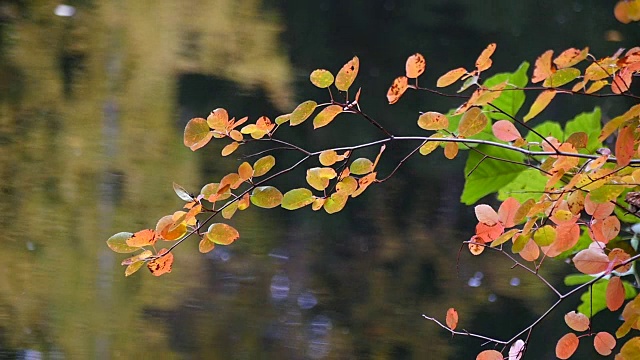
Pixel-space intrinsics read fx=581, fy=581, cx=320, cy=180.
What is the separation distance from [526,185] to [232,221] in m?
0.71

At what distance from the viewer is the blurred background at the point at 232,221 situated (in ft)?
3.87

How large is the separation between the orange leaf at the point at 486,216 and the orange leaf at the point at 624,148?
13cm

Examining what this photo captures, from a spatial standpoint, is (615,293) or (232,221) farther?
(232,221)

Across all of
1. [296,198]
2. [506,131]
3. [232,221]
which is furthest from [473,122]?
[232,221]

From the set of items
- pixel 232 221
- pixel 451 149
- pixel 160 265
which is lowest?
pixel 232 221

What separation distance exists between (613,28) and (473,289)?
79 cm

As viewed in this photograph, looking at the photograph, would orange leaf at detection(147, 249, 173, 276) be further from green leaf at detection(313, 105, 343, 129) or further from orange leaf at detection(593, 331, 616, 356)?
orange leaf at detection(593, 331, 616, 356)

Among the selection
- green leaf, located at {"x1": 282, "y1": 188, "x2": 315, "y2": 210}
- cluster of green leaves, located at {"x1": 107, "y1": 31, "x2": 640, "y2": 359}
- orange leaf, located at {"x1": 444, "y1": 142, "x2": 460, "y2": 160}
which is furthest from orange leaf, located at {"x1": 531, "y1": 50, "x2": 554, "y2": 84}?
green leaf, located at {"x1": 282, "y1": 188, "x2": 315, "y2": 210}

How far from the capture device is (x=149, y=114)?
130 cm

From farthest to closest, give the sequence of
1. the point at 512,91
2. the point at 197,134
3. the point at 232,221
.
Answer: the point at 232,221
the point at 512,91
the point at 197,134

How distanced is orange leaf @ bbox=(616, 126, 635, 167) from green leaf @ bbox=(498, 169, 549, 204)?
276 millimetres

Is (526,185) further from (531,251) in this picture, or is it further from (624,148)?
(624,148)

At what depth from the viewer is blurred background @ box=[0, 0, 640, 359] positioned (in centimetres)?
118

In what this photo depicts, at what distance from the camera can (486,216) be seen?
1.62ft
